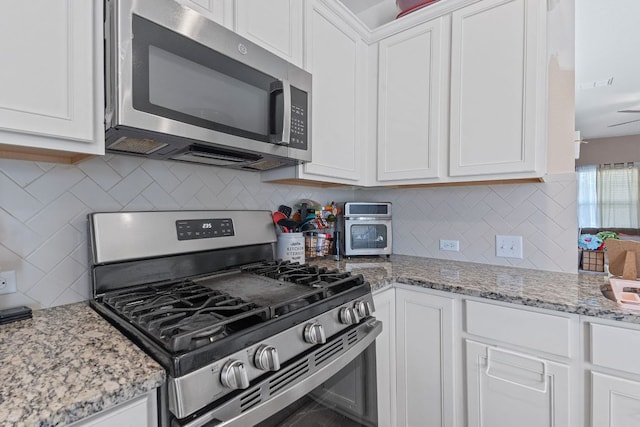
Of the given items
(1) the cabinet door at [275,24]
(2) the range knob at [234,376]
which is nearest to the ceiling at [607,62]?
(1) the cabinet door at [275,24]

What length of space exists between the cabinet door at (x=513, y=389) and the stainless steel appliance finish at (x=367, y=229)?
2.52 ft

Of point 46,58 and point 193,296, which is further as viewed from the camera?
point 193,296

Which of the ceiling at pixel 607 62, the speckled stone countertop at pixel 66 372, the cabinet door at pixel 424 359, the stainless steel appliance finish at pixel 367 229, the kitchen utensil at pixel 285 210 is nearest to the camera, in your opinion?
the speckled stone countertop at pixel 66 372

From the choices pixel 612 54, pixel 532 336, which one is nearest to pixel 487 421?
pixel 532 336

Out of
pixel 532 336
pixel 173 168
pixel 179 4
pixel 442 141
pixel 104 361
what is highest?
pixel 179 4

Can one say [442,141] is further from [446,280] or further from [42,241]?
[42,241]

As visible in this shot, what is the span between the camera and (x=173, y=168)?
1.34 metres

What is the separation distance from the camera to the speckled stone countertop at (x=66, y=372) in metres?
0.52

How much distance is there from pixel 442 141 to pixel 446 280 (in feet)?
2.41

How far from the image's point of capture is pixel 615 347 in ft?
3.38

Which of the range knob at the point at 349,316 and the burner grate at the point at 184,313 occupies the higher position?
the burner grate at the point at 184,313

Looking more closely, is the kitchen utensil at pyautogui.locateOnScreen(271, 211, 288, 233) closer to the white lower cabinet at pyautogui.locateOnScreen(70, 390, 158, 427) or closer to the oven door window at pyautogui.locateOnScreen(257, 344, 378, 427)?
the oven door window at pyautogui.locateOnScreen(257, 344, 378, 427)

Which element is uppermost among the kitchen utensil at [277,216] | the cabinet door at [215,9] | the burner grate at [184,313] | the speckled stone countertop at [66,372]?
the cabinet door at [215,9]

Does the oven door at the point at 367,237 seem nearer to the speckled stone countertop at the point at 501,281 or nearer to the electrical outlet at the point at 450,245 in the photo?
the speckled stone countertop at the point at 501,281
